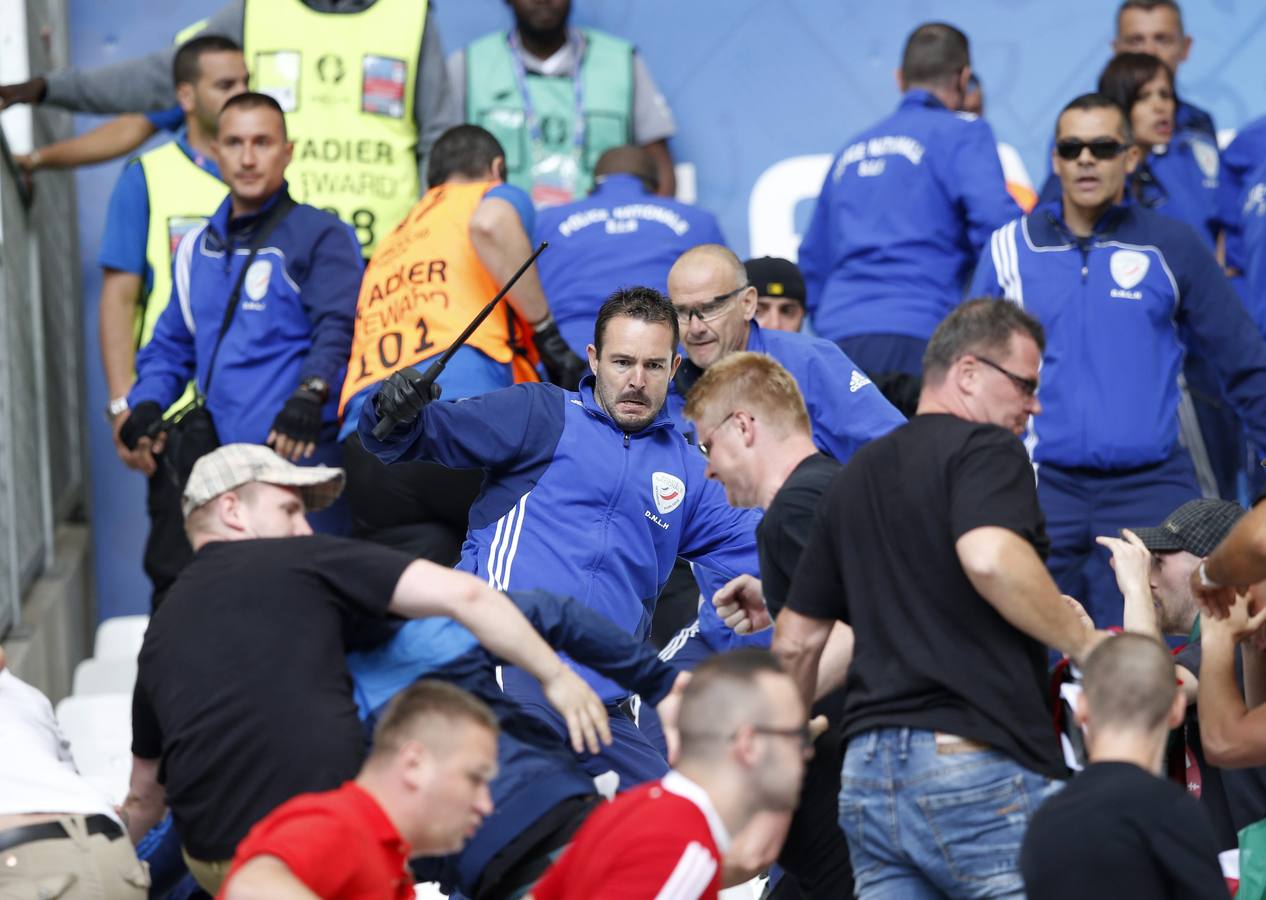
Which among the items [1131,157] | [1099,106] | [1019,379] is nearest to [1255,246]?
[1131,157]

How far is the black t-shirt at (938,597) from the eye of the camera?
3.66 metres

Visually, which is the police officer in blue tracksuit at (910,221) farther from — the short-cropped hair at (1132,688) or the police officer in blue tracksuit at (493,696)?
the short-cropped hair at (1132,688)

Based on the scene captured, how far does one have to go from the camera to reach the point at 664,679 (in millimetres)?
3994

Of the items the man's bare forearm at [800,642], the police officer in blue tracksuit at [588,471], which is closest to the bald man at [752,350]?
the police officer in blue tracksuit at [588,471]

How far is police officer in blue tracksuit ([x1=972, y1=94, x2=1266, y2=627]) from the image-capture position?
20.9 feet

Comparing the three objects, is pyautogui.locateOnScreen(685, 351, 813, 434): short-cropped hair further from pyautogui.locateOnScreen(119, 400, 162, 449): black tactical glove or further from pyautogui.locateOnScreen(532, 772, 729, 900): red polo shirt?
pyautogui.locateOnScreen(119, 400, 162, 449): black tactical glove

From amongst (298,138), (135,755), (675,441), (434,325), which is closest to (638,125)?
(298,138)

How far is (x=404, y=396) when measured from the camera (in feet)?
15.6

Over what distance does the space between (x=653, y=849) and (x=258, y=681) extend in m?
0.99

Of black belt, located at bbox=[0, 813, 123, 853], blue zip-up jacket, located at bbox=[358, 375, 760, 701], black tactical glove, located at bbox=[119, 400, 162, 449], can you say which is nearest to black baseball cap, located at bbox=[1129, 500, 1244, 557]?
blue zip-up jacket, located at bbox=[358, 375, 760, 701]

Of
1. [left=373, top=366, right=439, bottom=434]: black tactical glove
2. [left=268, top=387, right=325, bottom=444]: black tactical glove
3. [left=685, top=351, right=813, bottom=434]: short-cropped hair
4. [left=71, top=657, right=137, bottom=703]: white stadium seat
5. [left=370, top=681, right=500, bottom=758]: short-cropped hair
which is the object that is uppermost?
[left=685, top=351, right=813, bottom=434]: short-cropped hair

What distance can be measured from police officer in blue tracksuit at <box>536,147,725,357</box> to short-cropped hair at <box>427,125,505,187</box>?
0.39 meters

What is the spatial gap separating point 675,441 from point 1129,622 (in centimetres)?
143

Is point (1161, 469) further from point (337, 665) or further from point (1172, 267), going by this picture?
point (337, 665)
